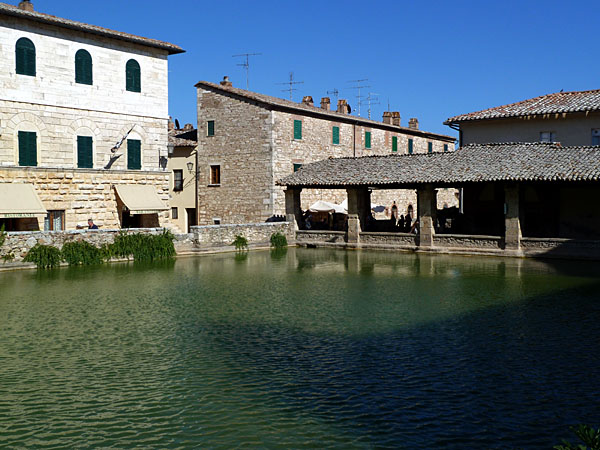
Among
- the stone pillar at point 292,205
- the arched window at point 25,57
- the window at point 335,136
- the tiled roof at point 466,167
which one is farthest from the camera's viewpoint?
the window at point 335,136

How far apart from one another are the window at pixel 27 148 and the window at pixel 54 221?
2.14m

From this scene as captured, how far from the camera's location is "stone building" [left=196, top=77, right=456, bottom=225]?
3538cm

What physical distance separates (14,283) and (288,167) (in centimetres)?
1923

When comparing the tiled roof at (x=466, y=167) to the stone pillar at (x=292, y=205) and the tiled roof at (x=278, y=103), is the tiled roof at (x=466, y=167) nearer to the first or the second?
the stone pillar at (x=292, y=205)

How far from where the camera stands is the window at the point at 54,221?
26.2 metres

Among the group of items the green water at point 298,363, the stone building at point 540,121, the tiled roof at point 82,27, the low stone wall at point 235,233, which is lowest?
the green water at point 298,363

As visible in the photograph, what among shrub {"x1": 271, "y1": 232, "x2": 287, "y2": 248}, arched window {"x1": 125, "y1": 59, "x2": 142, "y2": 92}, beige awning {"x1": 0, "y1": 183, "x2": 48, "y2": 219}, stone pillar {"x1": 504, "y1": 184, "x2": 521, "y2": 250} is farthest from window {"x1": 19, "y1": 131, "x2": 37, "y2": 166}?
stone pillar {"x1": 504, "y1": 184, "x2": 521, "y2": 250}

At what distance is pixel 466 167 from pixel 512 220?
363 centimetres

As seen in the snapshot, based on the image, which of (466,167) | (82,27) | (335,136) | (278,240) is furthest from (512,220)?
(82,27)

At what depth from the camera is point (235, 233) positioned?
30688 millimetres

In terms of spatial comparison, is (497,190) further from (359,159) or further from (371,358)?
(371,358)

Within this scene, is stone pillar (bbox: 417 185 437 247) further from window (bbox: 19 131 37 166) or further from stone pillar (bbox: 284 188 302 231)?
window (bbox: 19 131 37 166)

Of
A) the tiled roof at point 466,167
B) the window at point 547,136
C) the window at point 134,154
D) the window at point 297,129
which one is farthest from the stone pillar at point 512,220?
the window at point 134,154

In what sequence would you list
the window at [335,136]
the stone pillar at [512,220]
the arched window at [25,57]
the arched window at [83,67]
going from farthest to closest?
the window at [335,136] < the arched window at [83,67] < the stone pillar at [512,220] < the arched window at [25,57]
